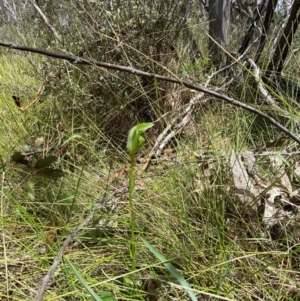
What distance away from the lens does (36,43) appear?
5.76 feet

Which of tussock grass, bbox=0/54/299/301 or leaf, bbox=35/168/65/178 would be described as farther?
leaf, bbox=35/168/65/178

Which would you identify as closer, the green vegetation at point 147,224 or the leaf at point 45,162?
the green vegetation at point 147,224

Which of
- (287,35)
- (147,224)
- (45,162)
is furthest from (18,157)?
(287,35)

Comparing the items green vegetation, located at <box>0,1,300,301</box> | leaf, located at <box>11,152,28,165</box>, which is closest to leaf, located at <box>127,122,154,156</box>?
green vegetation, located at <box>0,1,300,301</box>

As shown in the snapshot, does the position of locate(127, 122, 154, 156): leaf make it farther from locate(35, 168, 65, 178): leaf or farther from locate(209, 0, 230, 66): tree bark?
locate(209, 0, 230, 66): tree bark

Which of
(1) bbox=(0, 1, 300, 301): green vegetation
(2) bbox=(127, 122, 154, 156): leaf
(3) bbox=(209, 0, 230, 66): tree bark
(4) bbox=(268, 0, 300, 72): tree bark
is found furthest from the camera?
(3) bbox=(209, 0, 230, 66): tree bark

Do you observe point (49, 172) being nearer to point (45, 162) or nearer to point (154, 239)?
point (45, 162)

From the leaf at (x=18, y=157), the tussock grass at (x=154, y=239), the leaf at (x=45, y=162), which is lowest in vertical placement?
the tussock grass at (x=154, y=239)

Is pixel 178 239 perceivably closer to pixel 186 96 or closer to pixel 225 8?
pixel 186 96

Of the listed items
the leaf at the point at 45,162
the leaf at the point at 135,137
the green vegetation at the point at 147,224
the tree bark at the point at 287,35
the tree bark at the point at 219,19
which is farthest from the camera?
the tree bark at the point at 219,19

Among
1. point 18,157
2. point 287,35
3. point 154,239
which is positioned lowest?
point 154,239

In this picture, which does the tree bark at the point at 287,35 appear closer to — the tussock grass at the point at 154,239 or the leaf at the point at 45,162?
the tussock grass at the point at 154,239

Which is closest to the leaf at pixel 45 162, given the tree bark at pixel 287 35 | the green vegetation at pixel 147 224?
the green vegetation at pixel 147 224

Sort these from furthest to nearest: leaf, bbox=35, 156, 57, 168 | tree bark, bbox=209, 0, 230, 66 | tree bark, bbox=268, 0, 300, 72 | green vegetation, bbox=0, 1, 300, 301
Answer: tree bark, bbox=209, 0, 230, 66 < tree bark, bbox=268, 0, 300, 72 < leaf, bbox=35, 156, 57, 168 < green vegetation, bbox=0, 1, 300, 301
